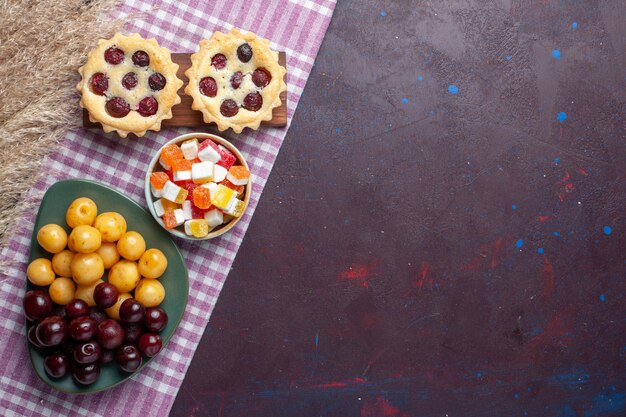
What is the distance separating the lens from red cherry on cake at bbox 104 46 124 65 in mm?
3035

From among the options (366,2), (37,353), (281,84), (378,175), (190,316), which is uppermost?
(366,2)

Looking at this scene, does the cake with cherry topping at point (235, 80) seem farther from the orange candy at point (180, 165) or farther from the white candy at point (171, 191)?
the white candy at point (171, 191)

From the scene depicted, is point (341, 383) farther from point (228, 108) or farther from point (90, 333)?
point (228, 108)

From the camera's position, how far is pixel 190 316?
3.25 m

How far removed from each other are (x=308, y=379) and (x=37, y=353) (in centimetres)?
131

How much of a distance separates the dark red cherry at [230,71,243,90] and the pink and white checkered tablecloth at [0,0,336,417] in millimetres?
246

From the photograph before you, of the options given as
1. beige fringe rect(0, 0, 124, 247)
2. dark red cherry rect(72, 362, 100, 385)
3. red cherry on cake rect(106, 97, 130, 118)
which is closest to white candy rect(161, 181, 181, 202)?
red cherry on cake rect(106, 97, 130, 118)

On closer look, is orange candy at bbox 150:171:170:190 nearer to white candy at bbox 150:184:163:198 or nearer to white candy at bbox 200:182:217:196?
white candy at bbox 150:184:163:198

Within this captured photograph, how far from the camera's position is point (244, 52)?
3105 millimetres

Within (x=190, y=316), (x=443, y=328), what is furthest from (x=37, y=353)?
(x=443, y=328)

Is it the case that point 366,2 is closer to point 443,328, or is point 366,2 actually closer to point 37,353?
point 443,328

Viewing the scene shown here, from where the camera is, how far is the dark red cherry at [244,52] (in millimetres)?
3107

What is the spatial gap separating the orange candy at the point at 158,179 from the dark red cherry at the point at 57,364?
88cm

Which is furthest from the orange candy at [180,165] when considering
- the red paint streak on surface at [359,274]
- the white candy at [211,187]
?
the red paint streak on surface at [359,274]
